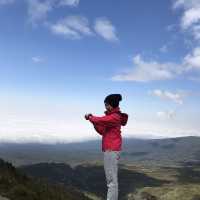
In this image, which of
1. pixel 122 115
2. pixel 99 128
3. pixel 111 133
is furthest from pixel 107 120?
pixel 122 115

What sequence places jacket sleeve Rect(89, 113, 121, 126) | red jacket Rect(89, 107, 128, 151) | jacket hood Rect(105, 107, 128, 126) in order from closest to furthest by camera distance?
jacket sleeve Rect(89, 113, 121, 126)
red jacket Rect(89, 107, 128, 151)
jacket hood Rect(105, 107, 128, 126)

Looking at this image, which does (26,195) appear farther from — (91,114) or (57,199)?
(91,114)

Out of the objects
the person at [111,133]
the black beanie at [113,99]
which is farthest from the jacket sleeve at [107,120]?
the black beanie at [113,99]

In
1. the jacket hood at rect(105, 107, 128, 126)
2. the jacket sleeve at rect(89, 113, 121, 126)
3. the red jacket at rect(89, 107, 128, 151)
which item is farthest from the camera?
the jacket hood at rect(105, 107, 128, 126)

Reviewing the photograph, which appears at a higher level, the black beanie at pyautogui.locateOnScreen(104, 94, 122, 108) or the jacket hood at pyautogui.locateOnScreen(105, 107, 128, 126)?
the black beanie at pyautogui.locateOnScreen(104, 94, 122, 108)

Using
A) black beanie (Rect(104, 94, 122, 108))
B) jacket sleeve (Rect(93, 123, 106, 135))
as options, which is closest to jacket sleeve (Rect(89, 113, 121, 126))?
jacket sleeve (Rect(93, 123, 106, 135))

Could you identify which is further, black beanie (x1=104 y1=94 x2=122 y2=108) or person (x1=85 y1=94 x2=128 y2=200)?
black beanie (x1=104 y1=94 x2=122 y2=108)

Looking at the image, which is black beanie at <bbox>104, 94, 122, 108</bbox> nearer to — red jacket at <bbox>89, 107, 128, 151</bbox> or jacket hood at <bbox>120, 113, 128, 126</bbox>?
red jacket at <bbox>89, 107, 128, 151</bbox>

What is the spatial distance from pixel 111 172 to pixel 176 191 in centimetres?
17957

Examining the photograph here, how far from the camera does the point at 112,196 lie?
10945 millimetres

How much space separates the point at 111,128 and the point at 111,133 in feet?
0.48

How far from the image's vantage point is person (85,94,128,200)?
10953 mm

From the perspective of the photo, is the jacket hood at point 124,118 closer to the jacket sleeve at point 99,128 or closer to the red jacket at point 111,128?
the red jacket at point 111,128

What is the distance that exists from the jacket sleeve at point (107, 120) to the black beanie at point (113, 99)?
1.15 feet
